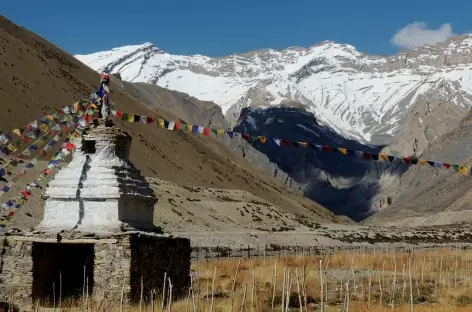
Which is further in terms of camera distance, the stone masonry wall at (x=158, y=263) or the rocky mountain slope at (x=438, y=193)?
the rocky mountain slope at (x=438, y=193)

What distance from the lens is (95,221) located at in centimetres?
2100

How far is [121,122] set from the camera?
297ft

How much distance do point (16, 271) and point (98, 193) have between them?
2.90 meters

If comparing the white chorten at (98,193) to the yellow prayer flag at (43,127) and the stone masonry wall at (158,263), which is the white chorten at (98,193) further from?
the yellow prayer flag at (43,127)

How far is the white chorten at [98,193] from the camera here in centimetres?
2102

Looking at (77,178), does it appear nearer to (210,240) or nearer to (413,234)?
(210,240)

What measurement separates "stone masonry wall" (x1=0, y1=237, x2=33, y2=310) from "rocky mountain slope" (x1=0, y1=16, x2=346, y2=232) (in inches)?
1962

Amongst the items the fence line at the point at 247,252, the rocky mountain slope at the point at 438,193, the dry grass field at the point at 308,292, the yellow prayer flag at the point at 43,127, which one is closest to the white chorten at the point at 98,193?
the dry grass field at the point at 308,292

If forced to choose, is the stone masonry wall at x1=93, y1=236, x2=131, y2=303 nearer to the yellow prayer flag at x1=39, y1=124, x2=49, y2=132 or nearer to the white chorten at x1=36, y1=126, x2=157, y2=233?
the white chorten at x1=36, y1=126, x2=157, y2=233

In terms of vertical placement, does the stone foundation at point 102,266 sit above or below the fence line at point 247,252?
above

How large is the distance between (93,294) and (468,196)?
118 metres

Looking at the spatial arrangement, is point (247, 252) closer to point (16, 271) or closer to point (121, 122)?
point (16, 271)

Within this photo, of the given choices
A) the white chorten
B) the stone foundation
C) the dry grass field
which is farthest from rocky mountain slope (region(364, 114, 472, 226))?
the stone foundation

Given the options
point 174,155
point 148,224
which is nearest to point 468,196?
point 174,155
